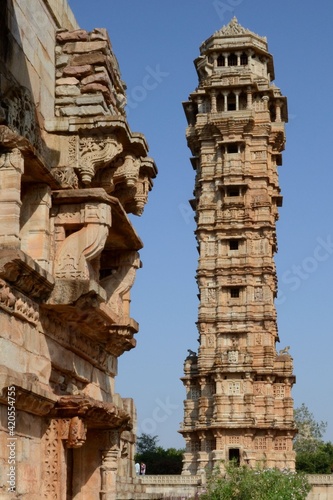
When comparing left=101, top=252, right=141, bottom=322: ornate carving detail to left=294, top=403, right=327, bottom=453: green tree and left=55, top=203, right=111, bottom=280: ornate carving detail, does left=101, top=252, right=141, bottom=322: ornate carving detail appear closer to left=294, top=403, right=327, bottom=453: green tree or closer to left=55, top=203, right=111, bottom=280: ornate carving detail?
left=55, top=203, right=111, bottom=280: ornate carving detail

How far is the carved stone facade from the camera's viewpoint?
8.18 meters

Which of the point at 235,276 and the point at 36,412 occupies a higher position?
the point at 235,276

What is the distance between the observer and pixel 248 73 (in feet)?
180

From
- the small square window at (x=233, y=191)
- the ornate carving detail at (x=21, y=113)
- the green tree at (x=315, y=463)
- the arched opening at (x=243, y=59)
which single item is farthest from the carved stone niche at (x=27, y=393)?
the green tree at (x=315, y=463)

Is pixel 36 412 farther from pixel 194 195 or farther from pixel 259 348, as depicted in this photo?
pixel 194 195

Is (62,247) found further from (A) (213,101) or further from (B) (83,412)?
(A) (213,101)

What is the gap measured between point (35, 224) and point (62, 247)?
475mm

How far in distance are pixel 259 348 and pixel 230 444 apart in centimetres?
572

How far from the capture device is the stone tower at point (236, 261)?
49.9 metres

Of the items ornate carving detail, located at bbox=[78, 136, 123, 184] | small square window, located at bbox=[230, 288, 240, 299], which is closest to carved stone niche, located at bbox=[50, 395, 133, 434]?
ornate carving detail, located at bbox=[78, 136, 123, 184]

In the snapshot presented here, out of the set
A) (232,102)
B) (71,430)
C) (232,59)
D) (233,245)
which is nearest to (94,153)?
(71,430)

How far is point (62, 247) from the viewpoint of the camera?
9.55 metres

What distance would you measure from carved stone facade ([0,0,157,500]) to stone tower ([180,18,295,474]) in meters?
38.1

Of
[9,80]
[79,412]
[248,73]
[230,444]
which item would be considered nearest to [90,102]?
[9,80]
